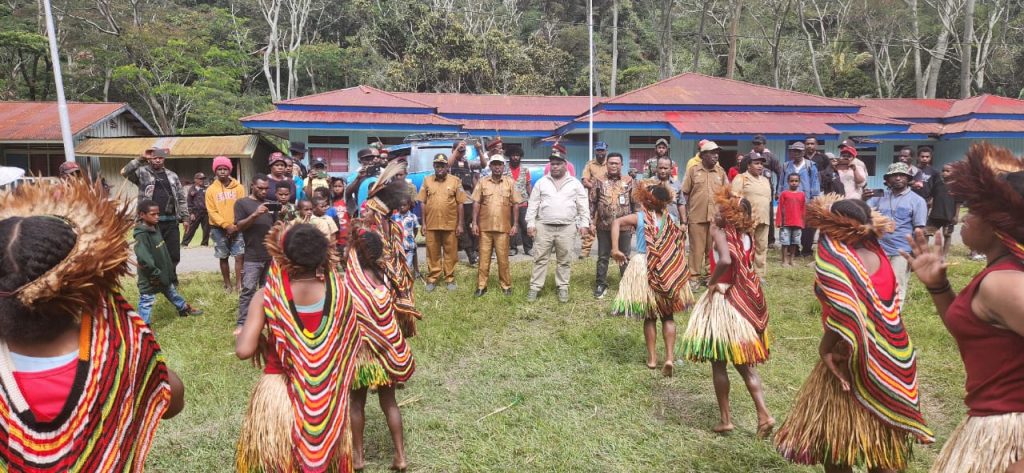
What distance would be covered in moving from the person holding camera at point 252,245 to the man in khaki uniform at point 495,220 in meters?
2.80

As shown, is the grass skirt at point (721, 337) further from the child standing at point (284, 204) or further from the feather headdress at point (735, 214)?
the child standing at point (284, 204)

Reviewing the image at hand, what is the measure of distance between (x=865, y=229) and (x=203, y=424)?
474 centimetres

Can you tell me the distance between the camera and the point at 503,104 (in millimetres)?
24125

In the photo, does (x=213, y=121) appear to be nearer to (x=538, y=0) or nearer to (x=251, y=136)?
(x=251, y=136)

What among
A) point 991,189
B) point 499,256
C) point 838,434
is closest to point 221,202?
point 499,256

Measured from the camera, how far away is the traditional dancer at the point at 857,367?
10.2ft

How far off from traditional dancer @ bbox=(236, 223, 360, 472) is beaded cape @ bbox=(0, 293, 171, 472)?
2.39 feet

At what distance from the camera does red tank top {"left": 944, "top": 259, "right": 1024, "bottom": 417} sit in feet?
6.95

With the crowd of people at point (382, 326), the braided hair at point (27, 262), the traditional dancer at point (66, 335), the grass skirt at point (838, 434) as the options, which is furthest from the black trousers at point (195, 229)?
the grass skirt at point (838, 434)

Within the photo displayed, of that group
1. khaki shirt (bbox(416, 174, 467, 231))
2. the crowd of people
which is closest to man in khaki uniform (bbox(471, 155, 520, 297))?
khaki shirt (bbox(416, 174, 467, 231))

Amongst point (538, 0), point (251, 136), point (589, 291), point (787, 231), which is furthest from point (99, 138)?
point (538, 0)

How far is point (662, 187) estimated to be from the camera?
234 inches

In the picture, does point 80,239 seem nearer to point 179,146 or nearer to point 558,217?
point 558,217

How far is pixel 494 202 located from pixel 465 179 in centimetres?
235
